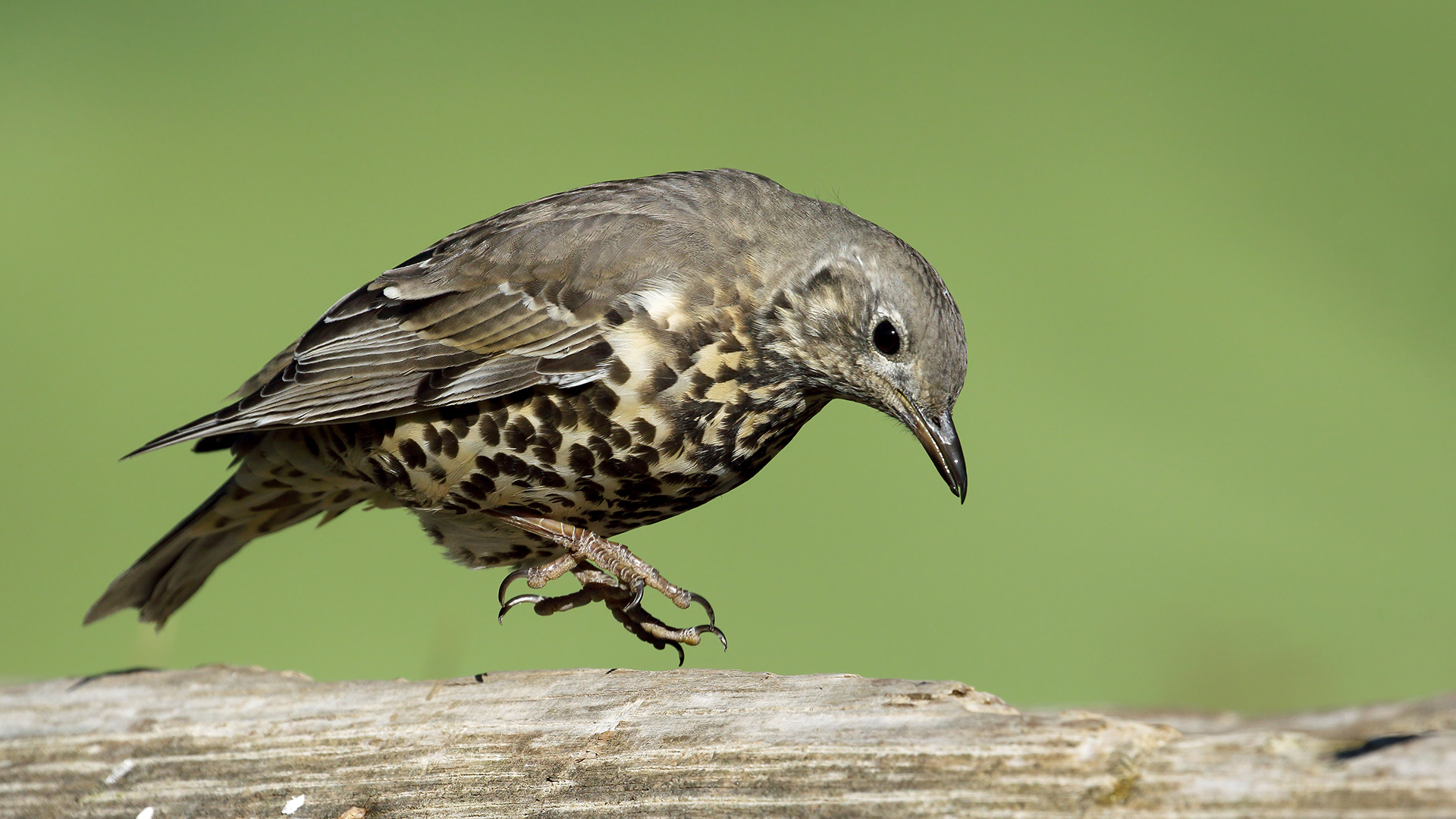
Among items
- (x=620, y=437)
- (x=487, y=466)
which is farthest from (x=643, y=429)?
(x=487, y=466)

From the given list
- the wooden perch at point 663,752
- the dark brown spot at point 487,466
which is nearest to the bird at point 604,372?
the dark brown spot at point 487,466

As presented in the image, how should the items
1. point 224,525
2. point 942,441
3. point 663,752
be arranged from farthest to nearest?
point 224,525 < point 942,441 < point 663,752

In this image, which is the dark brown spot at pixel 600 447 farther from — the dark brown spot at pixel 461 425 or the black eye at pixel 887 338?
the black eye at pixel 887 338

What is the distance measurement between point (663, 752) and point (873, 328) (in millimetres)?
1368

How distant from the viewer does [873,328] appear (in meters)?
3.32

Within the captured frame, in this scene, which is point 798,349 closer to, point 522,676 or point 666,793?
point 522,676

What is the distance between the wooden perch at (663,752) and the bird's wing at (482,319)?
0.82 m

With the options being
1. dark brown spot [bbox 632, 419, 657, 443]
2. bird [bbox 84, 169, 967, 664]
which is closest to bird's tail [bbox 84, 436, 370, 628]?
bird [bbox 84, 169, 967, 664]

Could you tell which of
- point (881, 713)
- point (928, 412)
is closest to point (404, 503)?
point (928, 412)

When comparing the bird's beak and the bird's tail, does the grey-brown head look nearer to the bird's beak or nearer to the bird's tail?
the bird's beak

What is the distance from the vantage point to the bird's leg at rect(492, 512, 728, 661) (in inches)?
137

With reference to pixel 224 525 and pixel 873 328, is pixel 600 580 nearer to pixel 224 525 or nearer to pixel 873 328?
pixel 873 328

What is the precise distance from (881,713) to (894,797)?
0.60ft

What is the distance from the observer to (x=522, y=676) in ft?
9.52
